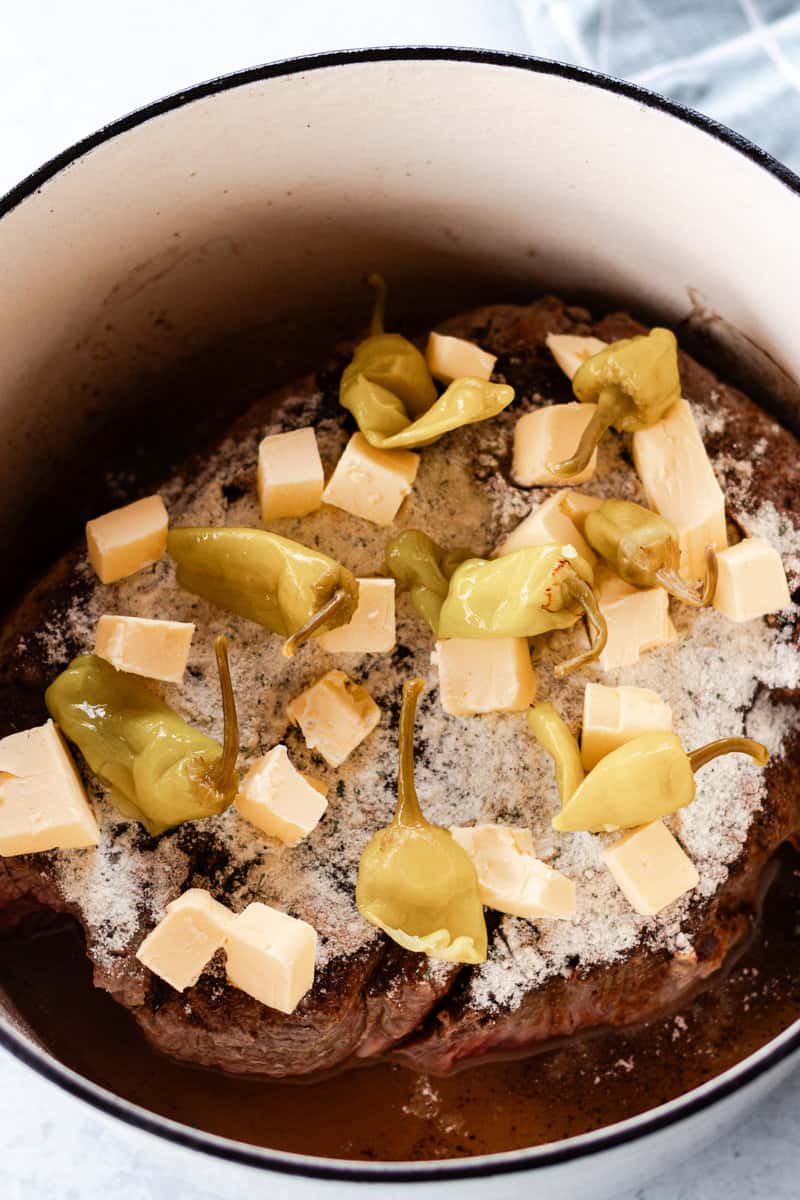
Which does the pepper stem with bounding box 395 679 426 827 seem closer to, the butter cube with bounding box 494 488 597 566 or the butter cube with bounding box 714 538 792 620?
the butter cube with bounding box 494 488 597 566

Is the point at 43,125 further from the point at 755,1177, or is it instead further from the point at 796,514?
the point at 755,1177

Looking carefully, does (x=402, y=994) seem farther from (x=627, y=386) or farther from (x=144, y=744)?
(x=627, y=386)

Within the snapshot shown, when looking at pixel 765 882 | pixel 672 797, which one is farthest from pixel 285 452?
pixel 765 882

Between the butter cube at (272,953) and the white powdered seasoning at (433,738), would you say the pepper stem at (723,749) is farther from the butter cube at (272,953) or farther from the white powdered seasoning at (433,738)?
the butter cube at (272,953)

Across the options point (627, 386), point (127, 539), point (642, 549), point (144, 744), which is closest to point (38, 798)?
point (144, 744)

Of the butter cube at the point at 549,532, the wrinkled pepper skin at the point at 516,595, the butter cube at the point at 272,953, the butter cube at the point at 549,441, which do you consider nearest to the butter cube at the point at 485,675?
the wrinkled pepper skin at the point at 516,595

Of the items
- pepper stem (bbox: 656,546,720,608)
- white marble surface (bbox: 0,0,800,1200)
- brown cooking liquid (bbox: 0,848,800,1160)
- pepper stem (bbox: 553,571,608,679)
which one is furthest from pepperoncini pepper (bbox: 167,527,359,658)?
white marble surface (bbox: 0,0,800,1200)
